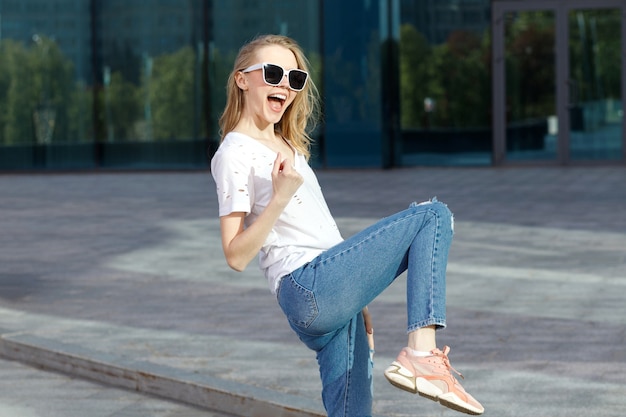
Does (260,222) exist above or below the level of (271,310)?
above

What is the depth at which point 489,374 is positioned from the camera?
5.73 m

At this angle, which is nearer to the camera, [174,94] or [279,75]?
[279,75]

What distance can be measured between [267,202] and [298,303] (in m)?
0.29

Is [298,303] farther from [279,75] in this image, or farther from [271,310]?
[271,310]

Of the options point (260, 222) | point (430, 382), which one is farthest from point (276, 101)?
point (430, 382)

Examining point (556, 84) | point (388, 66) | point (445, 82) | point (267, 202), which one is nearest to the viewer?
point (267, 202)

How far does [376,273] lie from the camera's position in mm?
3277

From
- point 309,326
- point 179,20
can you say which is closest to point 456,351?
point 309,326

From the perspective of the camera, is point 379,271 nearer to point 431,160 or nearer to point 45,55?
point 431,160

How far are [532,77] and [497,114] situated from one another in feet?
2.92

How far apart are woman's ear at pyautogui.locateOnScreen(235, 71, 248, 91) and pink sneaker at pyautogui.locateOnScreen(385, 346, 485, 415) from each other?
2.87ft

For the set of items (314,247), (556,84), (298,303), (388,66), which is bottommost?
(298,303)

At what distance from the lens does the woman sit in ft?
10.6

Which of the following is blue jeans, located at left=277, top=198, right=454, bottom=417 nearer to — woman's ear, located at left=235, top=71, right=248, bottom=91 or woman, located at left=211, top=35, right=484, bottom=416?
woman, located at left=211, top=35, right=484, bottom=416
